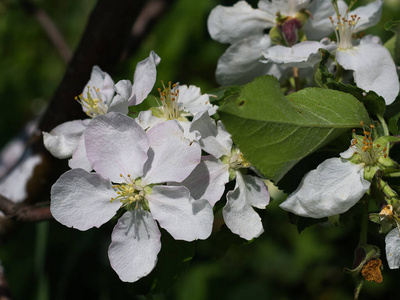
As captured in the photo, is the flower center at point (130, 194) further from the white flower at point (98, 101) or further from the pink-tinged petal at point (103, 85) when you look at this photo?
Result: the pink-tinged petal at point (103, 85)

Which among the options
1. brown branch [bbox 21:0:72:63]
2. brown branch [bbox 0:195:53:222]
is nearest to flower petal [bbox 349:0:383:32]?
brown branch [bbox 0:195:53:222]

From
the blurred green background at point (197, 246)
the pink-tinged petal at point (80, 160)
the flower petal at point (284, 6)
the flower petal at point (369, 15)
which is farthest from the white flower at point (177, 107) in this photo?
the blurred green background at point (197, 246)

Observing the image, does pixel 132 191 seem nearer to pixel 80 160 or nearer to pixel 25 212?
pixel 80 160

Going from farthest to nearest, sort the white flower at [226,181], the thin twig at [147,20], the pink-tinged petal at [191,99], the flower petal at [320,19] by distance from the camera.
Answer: the thin twig at [147,20]
the flower petal at [320,19]
the pink-tinged petal at [191,99]
the white flower at [226,181]

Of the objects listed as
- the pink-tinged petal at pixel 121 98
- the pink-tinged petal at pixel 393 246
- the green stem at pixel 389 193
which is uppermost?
the pink-tinged petal at pixel 121 98

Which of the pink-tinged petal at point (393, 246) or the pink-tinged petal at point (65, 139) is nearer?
the pink-tinged petal at point (393, 246)

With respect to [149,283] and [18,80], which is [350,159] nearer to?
[149,283]

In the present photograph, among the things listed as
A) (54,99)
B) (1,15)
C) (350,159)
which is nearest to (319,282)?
(54,99)

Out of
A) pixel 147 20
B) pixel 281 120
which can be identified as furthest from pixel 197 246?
pixel 281 120
